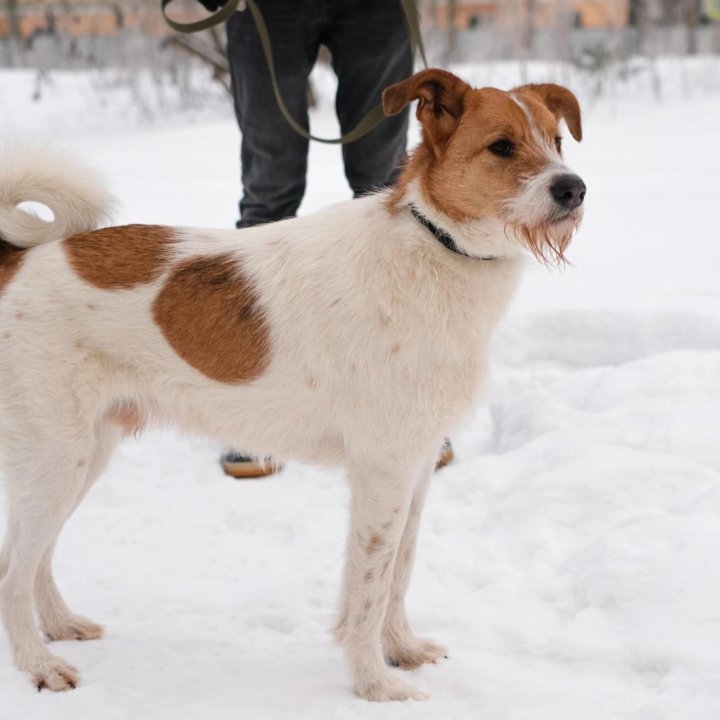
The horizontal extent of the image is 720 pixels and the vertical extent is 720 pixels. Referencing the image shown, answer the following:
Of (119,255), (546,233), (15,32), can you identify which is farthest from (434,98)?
(15,32)

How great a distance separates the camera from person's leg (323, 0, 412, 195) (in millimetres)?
3289

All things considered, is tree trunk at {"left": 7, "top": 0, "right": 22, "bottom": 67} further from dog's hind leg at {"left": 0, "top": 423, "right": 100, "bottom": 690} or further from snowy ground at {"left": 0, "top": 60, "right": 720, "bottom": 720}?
dog's hind leg at {"left": 0, "top": 423, "right": 100, "bottom": 690}

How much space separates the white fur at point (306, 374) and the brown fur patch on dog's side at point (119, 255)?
4 centimetres

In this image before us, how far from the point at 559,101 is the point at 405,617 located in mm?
1480

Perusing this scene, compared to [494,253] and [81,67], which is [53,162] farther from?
[81,67]

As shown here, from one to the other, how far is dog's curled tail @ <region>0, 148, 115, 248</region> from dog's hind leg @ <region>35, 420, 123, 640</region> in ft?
2.00

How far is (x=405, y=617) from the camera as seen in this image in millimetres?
2441

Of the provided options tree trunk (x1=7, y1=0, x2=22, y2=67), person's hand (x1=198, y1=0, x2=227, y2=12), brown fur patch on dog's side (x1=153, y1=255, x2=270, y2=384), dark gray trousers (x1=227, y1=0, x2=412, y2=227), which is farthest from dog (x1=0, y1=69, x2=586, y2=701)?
tree trunk (x1=7, y1=0, x2=22, y2=67)

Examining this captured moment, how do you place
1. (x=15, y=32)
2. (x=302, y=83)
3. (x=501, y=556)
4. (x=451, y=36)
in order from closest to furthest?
(x=501, y=556) → (x=302, y=83) → (x=451, y=36) → (x=15, y=32)

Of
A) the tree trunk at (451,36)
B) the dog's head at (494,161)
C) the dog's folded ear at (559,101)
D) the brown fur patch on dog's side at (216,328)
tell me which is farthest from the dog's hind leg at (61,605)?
the tree trunk at (451,36)

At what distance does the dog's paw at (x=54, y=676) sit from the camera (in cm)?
223

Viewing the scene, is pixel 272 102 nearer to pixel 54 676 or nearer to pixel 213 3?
pixel 213 3

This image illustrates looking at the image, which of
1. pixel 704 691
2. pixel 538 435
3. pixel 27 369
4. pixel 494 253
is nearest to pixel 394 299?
pixel 494 253

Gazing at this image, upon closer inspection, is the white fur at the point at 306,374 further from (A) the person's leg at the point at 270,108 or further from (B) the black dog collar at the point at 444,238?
(A) the person's leg at the point at 270,108
